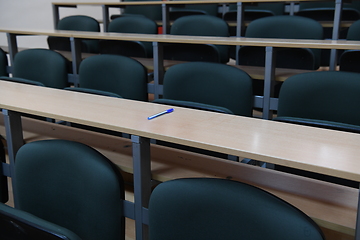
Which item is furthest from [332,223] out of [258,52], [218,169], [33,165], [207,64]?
[258,52]

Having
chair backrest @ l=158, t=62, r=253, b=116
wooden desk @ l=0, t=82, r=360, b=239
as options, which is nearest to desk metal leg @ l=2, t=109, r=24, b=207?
wooden desk @ l=0, t=82, r=360, b=239

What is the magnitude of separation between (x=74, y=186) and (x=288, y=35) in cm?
237

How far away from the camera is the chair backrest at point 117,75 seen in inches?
98.0

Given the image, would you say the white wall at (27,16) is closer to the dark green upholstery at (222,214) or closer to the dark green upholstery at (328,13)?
the dark green upholstery at (328,13)

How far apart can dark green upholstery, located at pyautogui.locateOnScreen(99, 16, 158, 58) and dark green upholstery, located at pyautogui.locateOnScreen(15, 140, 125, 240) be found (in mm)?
2194

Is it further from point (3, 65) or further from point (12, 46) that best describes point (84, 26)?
point (3, 65)

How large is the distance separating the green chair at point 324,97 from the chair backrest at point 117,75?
3.10 feet

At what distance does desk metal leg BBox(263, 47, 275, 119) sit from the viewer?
2174 millimetres

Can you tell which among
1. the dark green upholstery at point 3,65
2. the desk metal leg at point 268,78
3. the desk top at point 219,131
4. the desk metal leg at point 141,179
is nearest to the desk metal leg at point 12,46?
the dark green upholstery at point 3,65

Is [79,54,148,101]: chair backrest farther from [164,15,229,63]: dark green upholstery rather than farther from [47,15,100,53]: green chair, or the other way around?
[47,15,100,53]: green chair

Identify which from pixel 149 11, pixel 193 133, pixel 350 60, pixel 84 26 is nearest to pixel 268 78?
pixel 350 60

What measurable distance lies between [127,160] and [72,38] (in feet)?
5.80

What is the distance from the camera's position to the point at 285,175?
1435mm

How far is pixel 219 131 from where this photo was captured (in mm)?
1185
